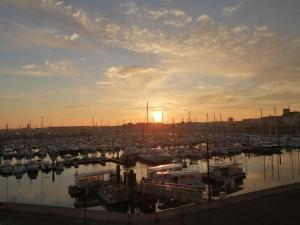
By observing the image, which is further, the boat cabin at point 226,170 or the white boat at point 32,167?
the white boat at point 32,167

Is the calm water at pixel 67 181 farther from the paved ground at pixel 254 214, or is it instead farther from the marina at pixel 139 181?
the paved ground at pixel 254 214

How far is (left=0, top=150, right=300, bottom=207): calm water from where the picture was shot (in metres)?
31.2

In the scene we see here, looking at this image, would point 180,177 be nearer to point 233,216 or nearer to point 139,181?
point 139,181

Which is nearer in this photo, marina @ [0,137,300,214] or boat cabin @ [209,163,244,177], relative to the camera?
marina @ [0,137,300,214]

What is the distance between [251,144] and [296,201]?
55006 millimetres

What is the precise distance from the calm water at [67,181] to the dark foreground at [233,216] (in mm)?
12647

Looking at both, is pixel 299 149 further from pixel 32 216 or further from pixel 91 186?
pixel 32 216

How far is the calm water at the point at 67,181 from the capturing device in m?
31.2

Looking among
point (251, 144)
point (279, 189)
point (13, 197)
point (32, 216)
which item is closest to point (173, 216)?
point (32, 216)

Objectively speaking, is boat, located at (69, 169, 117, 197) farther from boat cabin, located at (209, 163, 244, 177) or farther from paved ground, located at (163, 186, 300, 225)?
paved ground, located at (163, 186, 300, 225)

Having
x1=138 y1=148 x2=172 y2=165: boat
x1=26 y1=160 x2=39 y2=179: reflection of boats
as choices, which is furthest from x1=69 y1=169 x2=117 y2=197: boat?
x1=138 y1=148 x2=172 y2=165: boat

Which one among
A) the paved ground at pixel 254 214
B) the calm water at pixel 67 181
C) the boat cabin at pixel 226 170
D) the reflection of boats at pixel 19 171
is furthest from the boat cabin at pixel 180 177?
the reflection of boats at pixel 19 171

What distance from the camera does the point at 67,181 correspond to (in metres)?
38.9

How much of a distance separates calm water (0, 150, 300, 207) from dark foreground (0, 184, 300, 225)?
12647 millimetres
